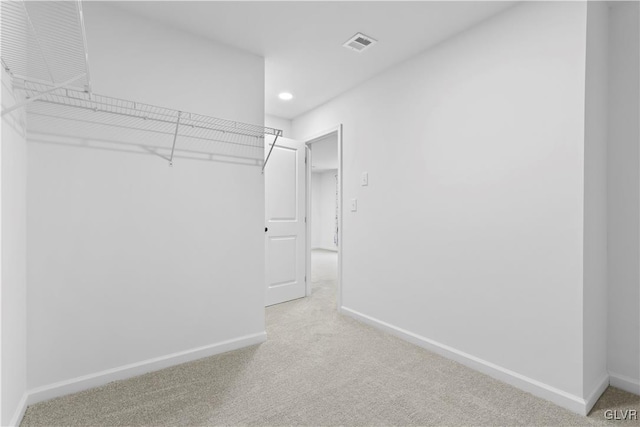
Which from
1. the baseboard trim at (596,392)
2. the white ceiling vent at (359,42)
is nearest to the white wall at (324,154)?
the white ceiling vent at (359,42)

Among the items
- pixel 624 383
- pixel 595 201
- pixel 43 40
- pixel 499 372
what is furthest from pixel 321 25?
pixel 624 383

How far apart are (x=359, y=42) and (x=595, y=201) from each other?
5.98ft

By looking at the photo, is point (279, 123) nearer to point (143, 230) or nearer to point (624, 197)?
point (143, 230)

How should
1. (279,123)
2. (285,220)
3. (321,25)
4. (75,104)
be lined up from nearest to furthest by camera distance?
(75,104), (321,25), (285,220), (279,123)

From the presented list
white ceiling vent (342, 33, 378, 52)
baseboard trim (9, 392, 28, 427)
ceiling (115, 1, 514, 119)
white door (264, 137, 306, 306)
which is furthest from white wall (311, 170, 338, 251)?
baseboard trim (9, 392, 28, 427)

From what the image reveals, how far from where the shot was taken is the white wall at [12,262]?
4.52ft

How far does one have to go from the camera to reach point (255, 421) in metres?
1.58

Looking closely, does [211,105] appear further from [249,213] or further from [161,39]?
[249,213]

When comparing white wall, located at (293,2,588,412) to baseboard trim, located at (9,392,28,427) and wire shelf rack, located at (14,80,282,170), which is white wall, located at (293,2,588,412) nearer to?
wire shelf rack, located at (14,80,282,170)

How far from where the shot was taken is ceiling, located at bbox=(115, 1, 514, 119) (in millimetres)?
1945

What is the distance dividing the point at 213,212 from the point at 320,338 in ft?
4.36

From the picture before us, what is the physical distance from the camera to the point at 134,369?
1.99m

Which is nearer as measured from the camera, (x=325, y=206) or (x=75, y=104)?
(x=75, y=104)

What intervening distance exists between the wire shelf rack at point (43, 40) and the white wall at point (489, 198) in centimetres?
214
